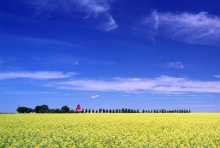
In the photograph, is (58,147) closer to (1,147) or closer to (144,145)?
(1,147)

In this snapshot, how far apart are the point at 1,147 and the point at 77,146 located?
4.10 m

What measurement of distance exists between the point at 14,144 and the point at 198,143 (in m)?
9.94

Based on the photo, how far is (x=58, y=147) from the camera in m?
14.1

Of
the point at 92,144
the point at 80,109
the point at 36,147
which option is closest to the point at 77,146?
the point at 92,144

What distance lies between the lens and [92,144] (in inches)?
575

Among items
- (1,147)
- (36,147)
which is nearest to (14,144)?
(1,147)

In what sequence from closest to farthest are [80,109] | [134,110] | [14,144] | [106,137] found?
[14,144], [106,137], [80,109], [134,110]

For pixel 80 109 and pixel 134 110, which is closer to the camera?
pixel 80 109

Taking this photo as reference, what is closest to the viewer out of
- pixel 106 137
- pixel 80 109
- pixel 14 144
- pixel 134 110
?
pixel 14 144

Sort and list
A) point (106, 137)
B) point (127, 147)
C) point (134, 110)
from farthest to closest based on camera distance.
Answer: point (134, 110)
point (106, 137)
point (127, 147)

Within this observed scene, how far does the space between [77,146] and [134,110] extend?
85982 mm

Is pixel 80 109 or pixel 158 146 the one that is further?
pixel 80 109

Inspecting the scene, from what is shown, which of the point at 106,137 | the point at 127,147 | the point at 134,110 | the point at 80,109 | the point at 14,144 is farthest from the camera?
the point at 134,110

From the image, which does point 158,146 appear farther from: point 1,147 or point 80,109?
point 80,109
